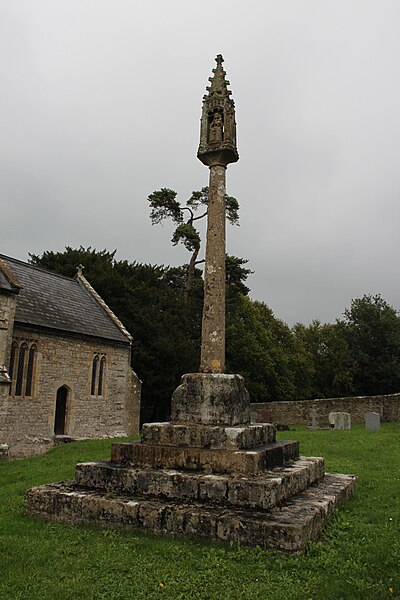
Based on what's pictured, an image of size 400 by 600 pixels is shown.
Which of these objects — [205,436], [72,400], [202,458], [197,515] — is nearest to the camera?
[197,515]

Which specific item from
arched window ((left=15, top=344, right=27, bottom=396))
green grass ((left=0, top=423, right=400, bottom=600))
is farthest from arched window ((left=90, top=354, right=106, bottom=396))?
green grass ((left=0, top=423, right=400, bottom=600))

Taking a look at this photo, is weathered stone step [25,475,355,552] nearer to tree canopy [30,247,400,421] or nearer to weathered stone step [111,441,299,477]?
weathered stone step [111,441,299,477]

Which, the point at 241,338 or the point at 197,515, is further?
the point at 241,338

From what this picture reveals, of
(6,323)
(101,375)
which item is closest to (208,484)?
(6,323)

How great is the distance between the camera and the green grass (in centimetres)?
409

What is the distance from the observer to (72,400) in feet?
65.8

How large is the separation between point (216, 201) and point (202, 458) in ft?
13.8

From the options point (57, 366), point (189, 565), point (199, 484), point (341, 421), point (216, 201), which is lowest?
point (189, 565)

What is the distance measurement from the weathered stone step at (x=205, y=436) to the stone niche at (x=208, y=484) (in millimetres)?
A: 14

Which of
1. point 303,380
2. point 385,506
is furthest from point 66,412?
point 303,380

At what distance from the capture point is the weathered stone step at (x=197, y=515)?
4975 millimetres

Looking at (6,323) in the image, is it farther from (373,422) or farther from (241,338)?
(241,338)

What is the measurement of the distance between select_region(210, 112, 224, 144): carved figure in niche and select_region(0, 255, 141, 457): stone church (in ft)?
34.1

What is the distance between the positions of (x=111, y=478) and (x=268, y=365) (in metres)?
33.1
